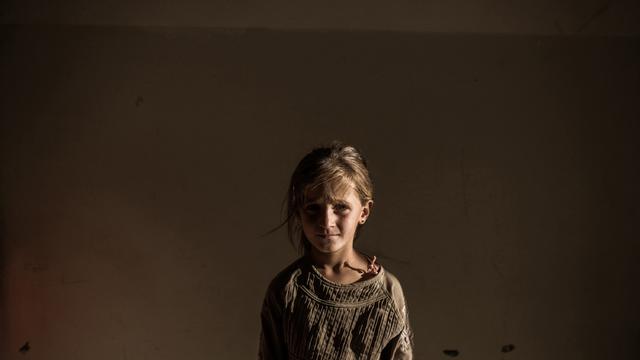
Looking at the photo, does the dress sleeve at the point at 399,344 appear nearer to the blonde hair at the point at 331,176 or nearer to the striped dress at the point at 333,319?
the striped dress at the point at 333,319

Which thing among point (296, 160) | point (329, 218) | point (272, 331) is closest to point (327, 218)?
point (329, 218)

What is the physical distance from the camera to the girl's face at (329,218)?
1.26 metres

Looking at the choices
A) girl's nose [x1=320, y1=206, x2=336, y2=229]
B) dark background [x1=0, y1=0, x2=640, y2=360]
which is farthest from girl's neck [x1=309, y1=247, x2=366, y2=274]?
dark background [x1=0, y1=0, x2=640, y2=360]

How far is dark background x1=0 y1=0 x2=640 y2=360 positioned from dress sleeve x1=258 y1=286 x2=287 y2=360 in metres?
0.69

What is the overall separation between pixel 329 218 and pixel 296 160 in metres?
0.77

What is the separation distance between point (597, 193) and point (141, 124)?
1.75m

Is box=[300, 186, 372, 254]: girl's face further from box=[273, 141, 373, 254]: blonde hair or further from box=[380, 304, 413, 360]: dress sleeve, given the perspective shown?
box=[380, 304, 413, 360]: dress sleeve

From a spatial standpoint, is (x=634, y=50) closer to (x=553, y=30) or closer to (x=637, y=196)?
(x=553, y=30)

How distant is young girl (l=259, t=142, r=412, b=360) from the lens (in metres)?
1.27

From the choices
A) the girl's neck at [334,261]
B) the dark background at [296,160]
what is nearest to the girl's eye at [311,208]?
the girl's neck at [334,261]

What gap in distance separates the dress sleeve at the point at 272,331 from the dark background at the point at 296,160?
69 cm

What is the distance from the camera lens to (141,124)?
1.98 metres

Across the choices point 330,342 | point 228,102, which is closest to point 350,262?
point 330,342

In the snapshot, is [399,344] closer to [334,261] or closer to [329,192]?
[334,261]
